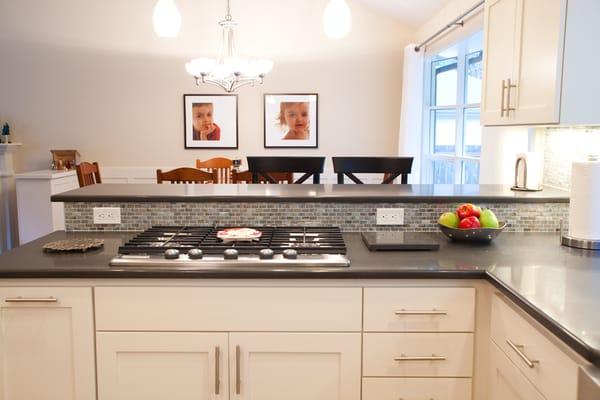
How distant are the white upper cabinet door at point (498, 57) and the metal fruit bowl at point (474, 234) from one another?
589mm

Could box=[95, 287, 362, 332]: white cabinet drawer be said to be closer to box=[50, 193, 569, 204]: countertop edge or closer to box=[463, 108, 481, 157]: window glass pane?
box=[50, 193, 569, 204]: countertop edge

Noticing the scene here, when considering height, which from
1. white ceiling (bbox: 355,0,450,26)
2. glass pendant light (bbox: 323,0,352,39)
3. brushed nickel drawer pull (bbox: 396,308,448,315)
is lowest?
brushed nickel drawer pull (bbox: 396,308,448,315)

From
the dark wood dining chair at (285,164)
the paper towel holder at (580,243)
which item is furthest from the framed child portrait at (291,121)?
the paper towel holder at (580,243)

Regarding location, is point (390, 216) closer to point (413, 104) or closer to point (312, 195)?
point (312, 195)

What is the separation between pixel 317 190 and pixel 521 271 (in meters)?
1.06

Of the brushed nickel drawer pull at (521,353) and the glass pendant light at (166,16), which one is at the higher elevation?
the glass pendant light at (166,16)

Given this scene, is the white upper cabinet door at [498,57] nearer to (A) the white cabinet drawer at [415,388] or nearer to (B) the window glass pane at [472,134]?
(A) the white cabinet drawer at [415,388]

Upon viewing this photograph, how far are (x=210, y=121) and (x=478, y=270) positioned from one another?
14.8 feet

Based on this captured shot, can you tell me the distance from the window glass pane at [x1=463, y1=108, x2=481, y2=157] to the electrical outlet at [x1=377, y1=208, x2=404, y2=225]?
213 cm

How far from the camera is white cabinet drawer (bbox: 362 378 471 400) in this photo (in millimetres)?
1767

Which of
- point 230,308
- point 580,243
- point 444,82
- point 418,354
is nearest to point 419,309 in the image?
point 418,354

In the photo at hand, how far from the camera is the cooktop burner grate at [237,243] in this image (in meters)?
1.90

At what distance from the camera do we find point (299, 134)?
5.86 metres

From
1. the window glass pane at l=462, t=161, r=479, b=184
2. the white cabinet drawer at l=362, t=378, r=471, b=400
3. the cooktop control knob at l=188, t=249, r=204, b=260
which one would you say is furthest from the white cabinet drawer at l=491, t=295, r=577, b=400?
the window glass pane at l=462, t=161, r=479, b=184
